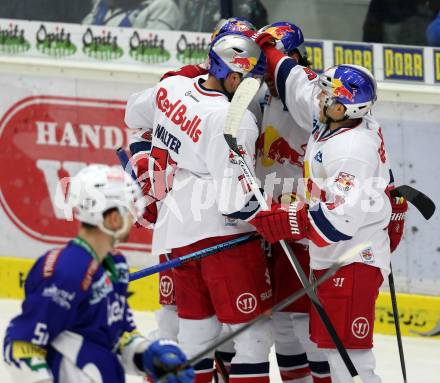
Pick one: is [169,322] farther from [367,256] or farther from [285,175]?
[367,256]

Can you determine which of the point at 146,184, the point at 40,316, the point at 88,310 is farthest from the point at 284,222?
the point at 40,316

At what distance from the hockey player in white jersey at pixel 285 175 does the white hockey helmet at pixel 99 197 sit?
1.60m

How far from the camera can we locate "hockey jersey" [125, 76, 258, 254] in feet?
13.9

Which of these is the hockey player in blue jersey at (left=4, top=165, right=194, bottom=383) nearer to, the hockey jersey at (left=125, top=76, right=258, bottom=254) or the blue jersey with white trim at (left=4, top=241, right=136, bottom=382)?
the blue jersey with white trim at (left=4, top=241, right=136, bottom=382)

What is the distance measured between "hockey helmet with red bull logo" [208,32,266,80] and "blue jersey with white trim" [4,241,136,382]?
1349 millimetres

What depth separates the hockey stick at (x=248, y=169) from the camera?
4.10m

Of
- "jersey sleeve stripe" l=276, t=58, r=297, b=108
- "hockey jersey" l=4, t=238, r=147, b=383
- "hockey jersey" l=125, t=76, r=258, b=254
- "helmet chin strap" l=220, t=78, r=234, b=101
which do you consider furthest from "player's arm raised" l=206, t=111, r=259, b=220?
"hockey jersey" l=4, t=238, r=147, b=383

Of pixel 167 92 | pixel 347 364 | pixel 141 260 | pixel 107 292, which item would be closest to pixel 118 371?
pixel 107 292

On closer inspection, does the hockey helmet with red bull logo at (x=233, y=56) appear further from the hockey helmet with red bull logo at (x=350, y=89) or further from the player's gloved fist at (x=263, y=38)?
the hockey helmet with red bull logo at (x=350, y=89)

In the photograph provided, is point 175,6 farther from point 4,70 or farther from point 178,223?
point 178,223

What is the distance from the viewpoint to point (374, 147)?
13.6 feet

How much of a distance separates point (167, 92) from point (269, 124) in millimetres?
391

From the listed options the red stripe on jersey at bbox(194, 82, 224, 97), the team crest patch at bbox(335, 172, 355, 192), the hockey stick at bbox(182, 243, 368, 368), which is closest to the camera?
the hockey stick at bbox(182, 243, 368, 368)

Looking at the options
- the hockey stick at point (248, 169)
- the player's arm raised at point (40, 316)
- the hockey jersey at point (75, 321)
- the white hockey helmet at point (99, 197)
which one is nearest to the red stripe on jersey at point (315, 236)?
the hockey stick at point (248, 169)
